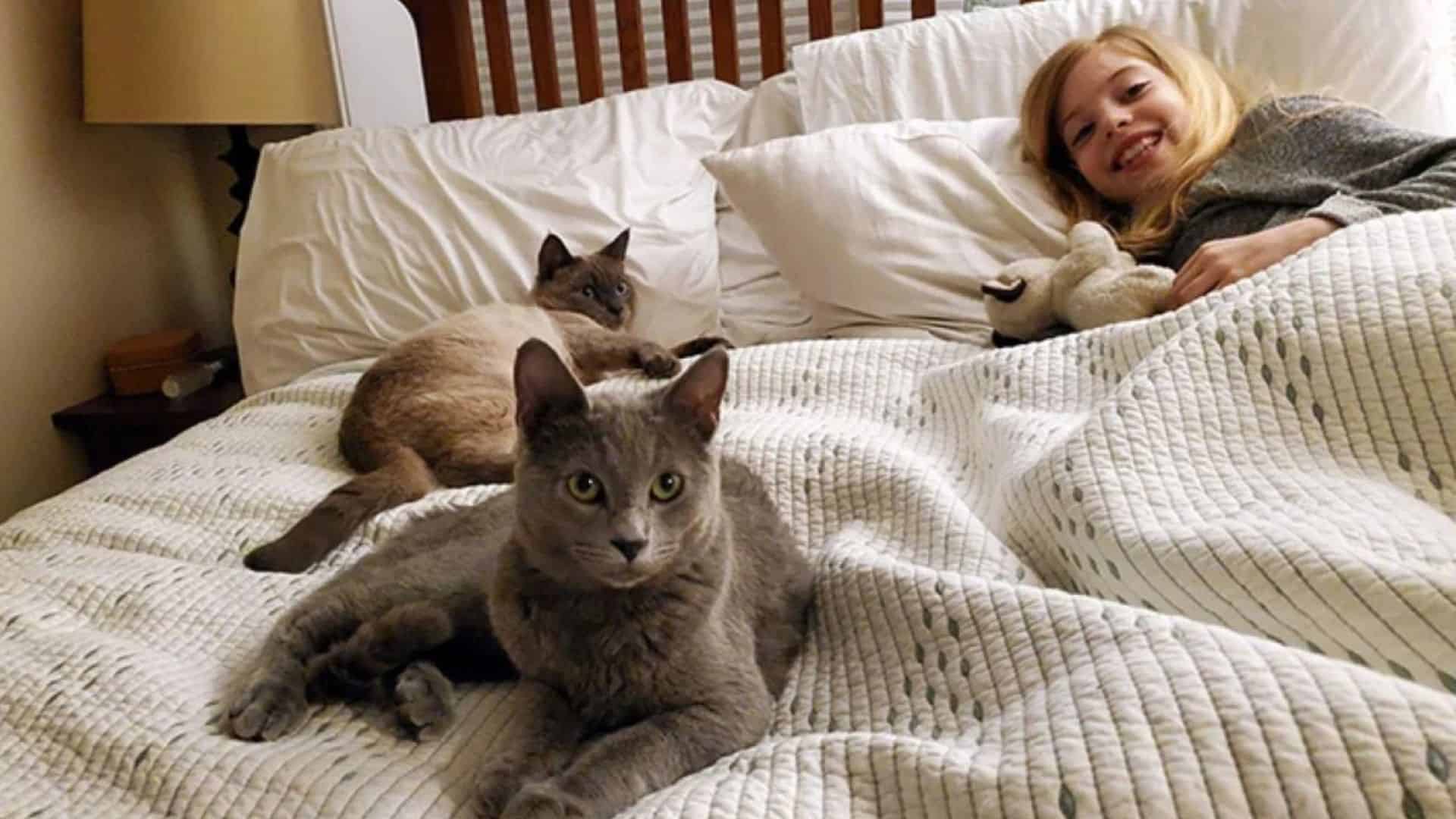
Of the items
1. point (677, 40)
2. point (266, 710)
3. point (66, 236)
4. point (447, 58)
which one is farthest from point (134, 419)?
point (266, 710)

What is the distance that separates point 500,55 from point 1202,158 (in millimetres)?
1368

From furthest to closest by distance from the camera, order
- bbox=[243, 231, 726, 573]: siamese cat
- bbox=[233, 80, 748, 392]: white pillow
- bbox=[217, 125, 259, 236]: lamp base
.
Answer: bbox=[217, 125, 259, 236]: lamp base
bbox=[233, 80, 748, 392]: white pillow
bbox=[243, 231, 726, 573]: siamese cat

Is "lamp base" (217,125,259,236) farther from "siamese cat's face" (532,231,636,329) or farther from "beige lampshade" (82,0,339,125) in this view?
"siamese cat's face" (532,231,636,329)

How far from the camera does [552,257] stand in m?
1.82

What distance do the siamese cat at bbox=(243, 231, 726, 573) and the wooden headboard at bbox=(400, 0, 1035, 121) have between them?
1.79ft

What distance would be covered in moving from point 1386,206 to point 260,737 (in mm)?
1269

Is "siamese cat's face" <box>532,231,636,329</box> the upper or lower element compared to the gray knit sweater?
lower

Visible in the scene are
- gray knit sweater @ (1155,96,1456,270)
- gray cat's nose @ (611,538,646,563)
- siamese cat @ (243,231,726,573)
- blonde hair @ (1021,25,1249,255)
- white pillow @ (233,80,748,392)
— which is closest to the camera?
gray cat's nose @ (611,538,646,563)

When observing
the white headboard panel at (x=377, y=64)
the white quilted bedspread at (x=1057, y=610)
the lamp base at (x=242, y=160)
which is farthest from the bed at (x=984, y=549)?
the white headboard panel at (x=377, y=64)

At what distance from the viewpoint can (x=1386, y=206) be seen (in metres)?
1.26

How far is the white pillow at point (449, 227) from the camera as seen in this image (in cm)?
187

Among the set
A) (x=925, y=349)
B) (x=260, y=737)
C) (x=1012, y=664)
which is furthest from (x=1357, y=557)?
(x=925, y=349)

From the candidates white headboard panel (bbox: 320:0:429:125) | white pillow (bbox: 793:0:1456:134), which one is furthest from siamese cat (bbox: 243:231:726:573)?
white headboard panel (bbox: 320:0:429:125)

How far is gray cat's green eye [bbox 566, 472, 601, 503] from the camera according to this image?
803 mm
